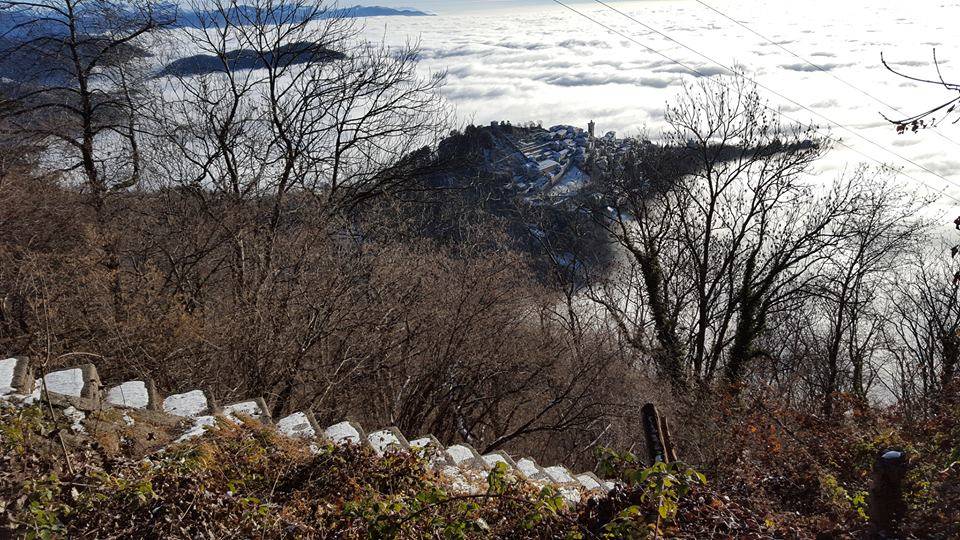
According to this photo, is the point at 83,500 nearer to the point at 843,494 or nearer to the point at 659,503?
the point at 659,503

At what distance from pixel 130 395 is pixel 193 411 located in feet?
2.00

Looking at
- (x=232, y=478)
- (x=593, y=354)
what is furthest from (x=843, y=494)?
(x=593, y=354)

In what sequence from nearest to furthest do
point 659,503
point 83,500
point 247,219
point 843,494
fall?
1. point 659,503
2. point 83,500
3. point 843,494
4. point 247,219

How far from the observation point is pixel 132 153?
1488cm

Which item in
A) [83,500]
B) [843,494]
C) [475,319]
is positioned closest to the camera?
[83,500]

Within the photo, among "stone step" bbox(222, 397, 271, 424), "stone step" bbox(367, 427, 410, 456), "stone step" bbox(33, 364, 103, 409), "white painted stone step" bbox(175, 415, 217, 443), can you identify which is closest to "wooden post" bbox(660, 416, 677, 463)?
"stone step" bbox(367, 427, 410, 456)

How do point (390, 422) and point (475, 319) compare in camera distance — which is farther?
point (475, 319)

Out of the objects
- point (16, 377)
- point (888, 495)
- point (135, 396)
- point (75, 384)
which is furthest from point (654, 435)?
point (16, 377)

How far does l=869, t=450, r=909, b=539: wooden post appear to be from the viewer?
3561 mm

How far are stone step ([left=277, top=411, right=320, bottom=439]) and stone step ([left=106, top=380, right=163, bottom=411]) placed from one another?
113 centimetres

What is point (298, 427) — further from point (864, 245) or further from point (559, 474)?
point (864, 245)

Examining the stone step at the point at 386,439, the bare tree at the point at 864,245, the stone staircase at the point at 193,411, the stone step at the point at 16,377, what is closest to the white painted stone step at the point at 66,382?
the stone staircase at the point at 193,411

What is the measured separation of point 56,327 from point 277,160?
804cm

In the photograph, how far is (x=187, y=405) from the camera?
19.3ft
